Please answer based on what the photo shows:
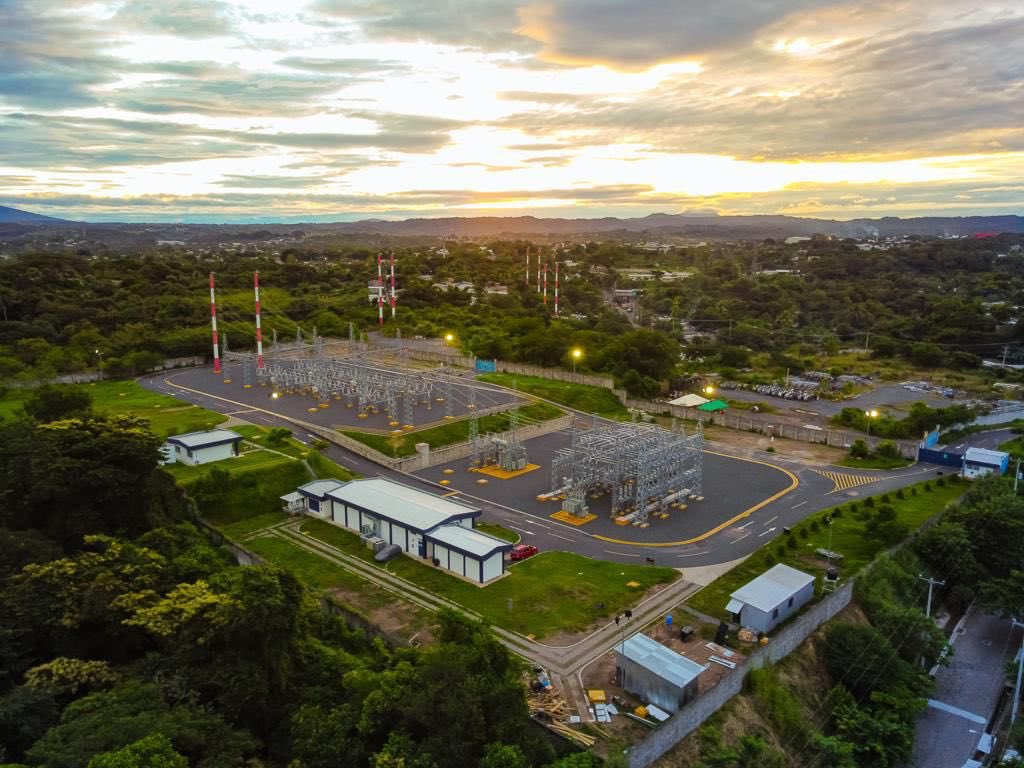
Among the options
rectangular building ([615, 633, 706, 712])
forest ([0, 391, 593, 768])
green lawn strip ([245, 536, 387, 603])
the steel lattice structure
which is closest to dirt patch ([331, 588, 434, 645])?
green lawn strip ([245, 536, 387, 603])

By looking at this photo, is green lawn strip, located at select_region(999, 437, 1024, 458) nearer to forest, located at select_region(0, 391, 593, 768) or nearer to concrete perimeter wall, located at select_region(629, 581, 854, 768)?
concrete perimeter wall, located at select_region(629, 581, 854, 768)

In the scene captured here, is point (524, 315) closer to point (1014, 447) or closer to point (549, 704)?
point (1014, 447)

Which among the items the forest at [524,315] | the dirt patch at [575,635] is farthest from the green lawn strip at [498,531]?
the forest at [524,315]

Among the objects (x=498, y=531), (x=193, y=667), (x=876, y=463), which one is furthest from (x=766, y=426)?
(x=193, y=667)

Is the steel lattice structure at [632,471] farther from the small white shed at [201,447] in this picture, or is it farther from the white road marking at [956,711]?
the small white shed at [201,447]

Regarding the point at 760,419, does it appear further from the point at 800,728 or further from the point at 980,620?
the point at 800,728

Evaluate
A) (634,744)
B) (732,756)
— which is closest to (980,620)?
(732,756)
